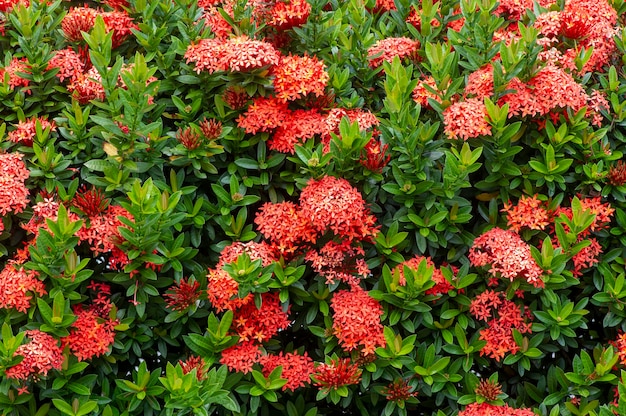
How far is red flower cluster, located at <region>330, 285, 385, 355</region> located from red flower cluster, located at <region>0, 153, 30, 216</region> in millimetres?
1381

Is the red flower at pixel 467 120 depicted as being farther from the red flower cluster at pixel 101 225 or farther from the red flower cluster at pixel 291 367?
the red flower cluster at pixel 101 225

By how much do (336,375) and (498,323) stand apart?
0.75 m

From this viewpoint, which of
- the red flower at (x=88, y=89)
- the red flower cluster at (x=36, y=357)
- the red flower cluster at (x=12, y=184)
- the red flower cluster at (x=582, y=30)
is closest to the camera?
the red flower cluster at (x=36, y=357)

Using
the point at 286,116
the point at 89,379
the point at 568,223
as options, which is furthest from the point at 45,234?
the point at 568,223

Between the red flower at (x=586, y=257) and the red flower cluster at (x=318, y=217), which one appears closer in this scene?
the red flower cluster at (x=318, y=217)

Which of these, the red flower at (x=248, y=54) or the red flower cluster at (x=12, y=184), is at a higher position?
the red flower at (x=248, y=54)

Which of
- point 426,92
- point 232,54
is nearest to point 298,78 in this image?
point 232,54

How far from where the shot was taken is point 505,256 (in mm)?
3387

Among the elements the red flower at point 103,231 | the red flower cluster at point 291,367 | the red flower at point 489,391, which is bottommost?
Answer: the red flower at point 489,391

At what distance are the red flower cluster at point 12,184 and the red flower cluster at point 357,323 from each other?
1.38m

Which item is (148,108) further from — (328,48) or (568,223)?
(568,223)

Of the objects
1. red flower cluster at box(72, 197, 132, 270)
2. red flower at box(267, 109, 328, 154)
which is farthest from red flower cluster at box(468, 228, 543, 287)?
red flower cluster at box(72, 197, 132, 270)

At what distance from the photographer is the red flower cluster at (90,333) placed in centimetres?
335

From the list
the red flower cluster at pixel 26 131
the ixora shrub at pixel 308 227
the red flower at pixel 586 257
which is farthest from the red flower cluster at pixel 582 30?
the red flower cluster at pixel 26 131
